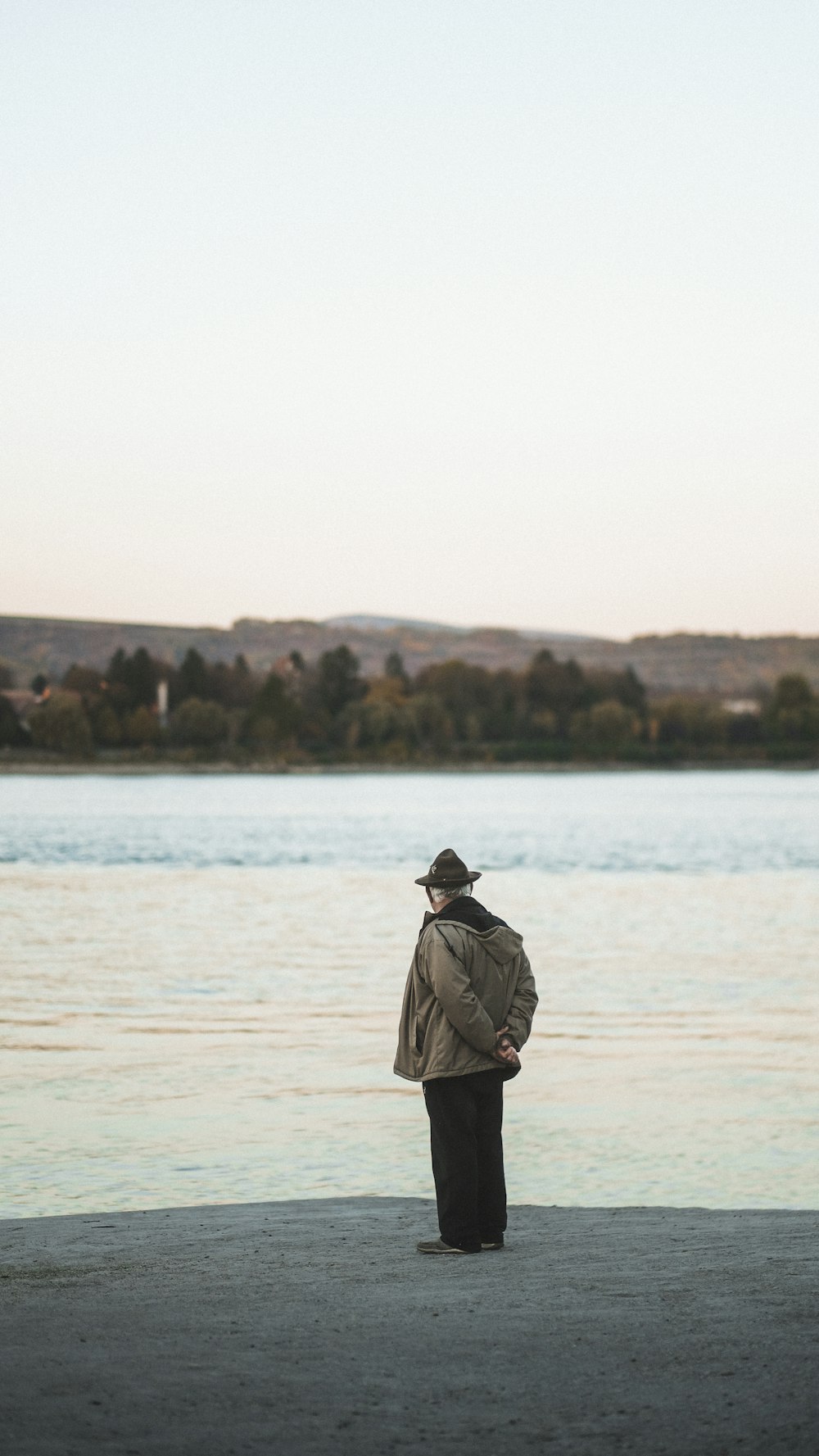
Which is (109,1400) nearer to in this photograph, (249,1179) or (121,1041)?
(249,1179)

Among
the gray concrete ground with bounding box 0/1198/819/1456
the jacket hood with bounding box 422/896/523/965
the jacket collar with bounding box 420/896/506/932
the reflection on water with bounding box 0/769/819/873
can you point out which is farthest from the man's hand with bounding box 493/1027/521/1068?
the reflection on water with bounding box 0/769/819/873

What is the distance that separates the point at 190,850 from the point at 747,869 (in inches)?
904

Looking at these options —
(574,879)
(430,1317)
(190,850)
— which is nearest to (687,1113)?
(430,1317)

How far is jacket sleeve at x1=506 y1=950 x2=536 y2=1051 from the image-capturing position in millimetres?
7406

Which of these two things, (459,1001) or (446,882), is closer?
(459,1001)

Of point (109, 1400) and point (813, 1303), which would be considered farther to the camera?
point (813, 1303)

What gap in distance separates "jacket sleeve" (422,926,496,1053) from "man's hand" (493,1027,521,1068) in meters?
0.05

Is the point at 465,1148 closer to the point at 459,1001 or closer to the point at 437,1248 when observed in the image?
the point at 437,1248

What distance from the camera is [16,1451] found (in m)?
4.59

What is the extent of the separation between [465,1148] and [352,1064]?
9625mm

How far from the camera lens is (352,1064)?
1689 cm

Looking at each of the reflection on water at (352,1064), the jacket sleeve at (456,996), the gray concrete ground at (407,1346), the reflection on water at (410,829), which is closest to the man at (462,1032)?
the jacket sleeve at (456,996)

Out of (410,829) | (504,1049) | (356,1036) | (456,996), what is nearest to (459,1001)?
(456,996)

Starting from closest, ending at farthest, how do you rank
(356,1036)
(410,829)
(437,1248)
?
(437,1248) → (356,1036) → (410,829)
